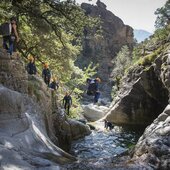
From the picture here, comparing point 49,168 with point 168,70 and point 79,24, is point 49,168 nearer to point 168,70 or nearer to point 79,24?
point 79,24

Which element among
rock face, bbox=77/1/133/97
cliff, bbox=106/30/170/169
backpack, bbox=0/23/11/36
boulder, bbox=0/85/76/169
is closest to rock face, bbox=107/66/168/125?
cliff, bbox=106/30/170/169

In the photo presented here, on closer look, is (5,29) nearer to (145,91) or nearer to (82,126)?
(82,126)

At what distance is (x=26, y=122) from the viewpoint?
12.2 m

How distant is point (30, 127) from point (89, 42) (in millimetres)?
90732

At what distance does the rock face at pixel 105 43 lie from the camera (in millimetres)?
98938

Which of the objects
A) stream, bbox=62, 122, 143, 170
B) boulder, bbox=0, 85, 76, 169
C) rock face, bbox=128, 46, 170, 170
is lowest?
stream, bbox=62, 122, 143, 170

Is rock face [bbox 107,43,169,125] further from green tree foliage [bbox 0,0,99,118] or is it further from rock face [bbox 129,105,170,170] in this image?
rock face [bbox 129,105,170,170]

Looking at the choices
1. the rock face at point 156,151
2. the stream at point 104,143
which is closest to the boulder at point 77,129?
the stream at point 104,143

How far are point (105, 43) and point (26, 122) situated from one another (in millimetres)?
93486

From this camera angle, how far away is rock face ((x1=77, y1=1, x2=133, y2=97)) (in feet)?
325

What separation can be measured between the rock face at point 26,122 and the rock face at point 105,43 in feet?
251

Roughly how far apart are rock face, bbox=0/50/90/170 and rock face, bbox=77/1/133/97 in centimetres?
7643

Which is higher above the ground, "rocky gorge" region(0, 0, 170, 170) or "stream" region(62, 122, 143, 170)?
"rocky gorge" region(0, 0, 170, 170)

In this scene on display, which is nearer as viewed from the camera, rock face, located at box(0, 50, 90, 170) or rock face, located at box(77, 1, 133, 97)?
rock face, located at box(0, 50, 90, 170)
